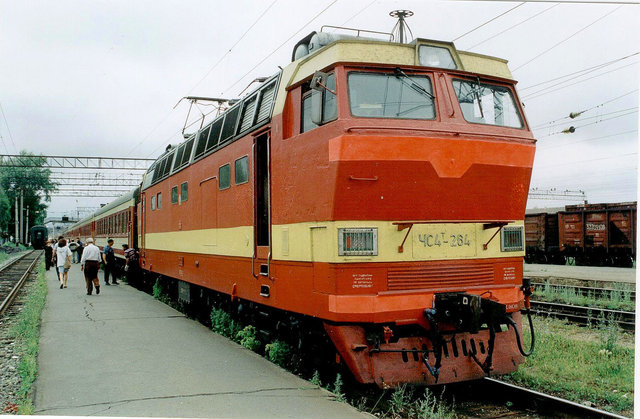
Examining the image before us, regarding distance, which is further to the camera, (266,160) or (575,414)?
(266,160)

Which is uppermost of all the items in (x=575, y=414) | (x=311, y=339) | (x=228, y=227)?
(x=228, y=227)

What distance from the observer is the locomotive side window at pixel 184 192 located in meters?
11.2

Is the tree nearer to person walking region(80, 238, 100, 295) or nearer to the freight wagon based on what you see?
person walking region(80, 238, 100, 295)

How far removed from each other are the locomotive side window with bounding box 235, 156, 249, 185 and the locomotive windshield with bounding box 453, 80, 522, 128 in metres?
2.88

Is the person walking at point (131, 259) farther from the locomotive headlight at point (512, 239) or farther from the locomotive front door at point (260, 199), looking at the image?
the locomotive headlight at point (512, 239)

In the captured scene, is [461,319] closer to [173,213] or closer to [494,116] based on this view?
[494,116]

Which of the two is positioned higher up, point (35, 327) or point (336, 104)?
point (336, 104)

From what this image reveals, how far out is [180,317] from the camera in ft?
36.8


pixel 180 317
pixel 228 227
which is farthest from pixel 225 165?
pixel 180 317

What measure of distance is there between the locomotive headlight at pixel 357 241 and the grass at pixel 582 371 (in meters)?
2.65

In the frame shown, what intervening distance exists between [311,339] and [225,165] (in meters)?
3.20

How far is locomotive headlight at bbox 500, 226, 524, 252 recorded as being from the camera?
628cm

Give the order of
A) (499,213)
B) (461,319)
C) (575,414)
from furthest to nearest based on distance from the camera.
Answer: (499,213) < (461,319) < (575,414)

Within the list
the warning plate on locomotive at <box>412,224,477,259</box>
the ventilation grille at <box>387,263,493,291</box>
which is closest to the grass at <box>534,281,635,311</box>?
the ventilation grille at <box>387,263,493,291</box>
